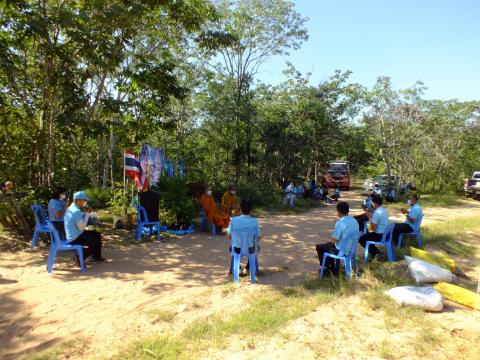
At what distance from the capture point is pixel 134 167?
875 cm

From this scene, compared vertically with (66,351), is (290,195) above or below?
above

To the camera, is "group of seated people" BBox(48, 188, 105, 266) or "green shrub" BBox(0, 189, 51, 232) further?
"green shrub" BBox(0, 189, 51, 232)

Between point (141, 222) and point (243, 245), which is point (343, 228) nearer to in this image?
point (243, 245)

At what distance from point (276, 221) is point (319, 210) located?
139 inches

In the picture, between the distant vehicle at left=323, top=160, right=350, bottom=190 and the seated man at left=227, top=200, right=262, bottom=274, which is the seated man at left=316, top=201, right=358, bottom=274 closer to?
the seated man at left=227, top=200, right=262, bottom=274

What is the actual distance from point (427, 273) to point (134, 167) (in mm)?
6533

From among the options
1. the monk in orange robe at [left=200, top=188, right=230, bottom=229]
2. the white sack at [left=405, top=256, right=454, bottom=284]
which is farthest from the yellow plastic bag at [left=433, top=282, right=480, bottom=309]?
the monk in orange robe at [left=200, top=188, right=230, bottom=229]

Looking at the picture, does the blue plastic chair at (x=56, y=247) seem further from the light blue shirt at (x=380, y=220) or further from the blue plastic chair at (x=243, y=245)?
the light blue shirt at (x=380, y=220)

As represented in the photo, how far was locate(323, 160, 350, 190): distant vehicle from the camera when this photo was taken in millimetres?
22998

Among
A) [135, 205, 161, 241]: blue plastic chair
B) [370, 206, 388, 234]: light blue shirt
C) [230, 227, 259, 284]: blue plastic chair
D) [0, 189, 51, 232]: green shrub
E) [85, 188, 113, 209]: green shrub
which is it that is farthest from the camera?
[85, 188, 113, 209]: green shrub

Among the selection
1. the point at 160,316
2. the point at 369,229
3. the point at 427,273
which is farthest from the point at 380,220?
the point at 160,316

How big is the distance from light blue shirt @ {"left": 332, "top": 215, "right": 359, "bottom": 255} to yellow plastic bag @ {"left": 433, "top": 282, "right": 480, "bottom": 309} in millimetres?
1283

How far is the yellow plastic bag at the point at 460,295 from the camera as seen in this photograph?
4605 millimetres

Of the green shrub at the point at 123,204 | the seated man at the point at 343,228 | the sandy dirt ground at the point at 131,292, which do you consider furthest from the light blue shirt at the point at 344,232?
the green shrub at the point at 123,204
